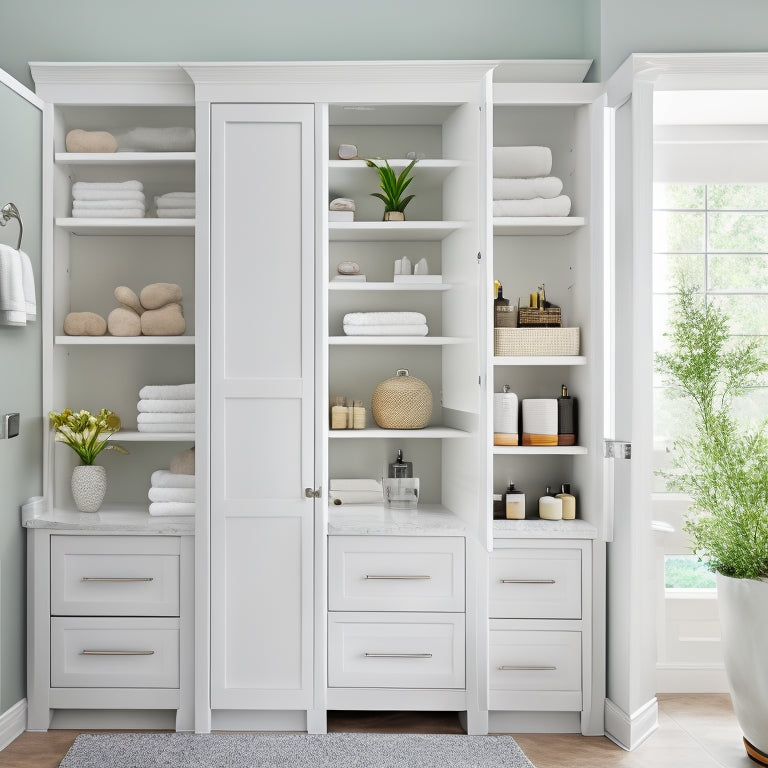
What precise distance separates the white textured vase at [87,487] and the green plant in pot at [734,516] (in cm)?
213

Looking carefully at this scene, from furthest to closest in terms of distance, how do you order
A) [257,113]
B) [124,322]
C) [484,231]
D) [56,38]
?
1. [56,38]
2. [124,322]
3. [257,113]
4. [484,231]

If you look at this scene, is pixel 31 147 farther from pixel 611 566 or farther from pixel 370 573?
pixel 611 566

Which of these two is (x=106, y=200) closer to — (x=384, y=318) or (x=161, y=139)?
(x=161, y=139)

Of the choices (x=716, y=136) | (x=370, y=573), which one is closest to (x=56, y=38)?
(x=370, y=573)

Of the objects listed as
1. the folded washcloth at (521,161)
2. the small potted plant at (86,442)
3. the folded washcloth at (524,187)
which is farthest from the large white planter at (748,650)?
the small potted plant at (86,442)

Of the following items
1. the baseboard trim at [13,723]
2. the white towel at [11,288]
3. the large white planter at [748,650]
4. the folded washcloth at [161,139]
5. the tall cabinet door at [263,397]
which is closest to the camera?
the large white planter at [748,650]

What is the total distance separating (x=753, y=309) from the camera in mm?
3049

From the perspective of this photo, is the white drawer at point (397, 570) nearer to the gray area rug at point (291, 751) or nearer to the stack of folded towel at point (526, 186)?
the gray area rug at point (291, 751)

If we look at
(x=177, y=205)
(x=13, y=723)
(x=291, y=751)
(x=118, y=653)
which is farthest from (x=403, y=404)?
(x=13, y=723)

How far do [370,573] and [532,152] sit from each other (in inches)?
67.6

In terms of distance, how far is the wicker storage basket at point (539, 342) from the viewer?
284cm

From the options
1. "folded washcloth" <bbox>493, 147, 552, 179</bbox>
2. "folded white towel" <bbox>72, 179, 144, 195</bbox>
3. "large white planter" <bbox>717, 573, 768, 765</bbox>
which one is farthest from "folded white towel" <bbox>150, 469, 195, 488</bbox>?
"large white planter" <bbox>717, 573, 768, 765</bbox>

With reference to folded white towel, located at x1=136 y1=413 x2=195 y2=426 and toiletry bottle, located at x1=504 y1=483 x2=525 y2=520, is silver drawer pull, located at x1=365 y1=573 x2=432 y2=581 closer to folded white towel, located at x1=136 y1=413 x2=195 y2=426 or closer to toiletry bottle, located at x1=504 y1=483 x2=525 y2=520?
toiletry bottle, located at x1=504 y1=483 x2=525 y2=520

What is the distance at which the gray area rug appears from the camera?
244 centimetres
